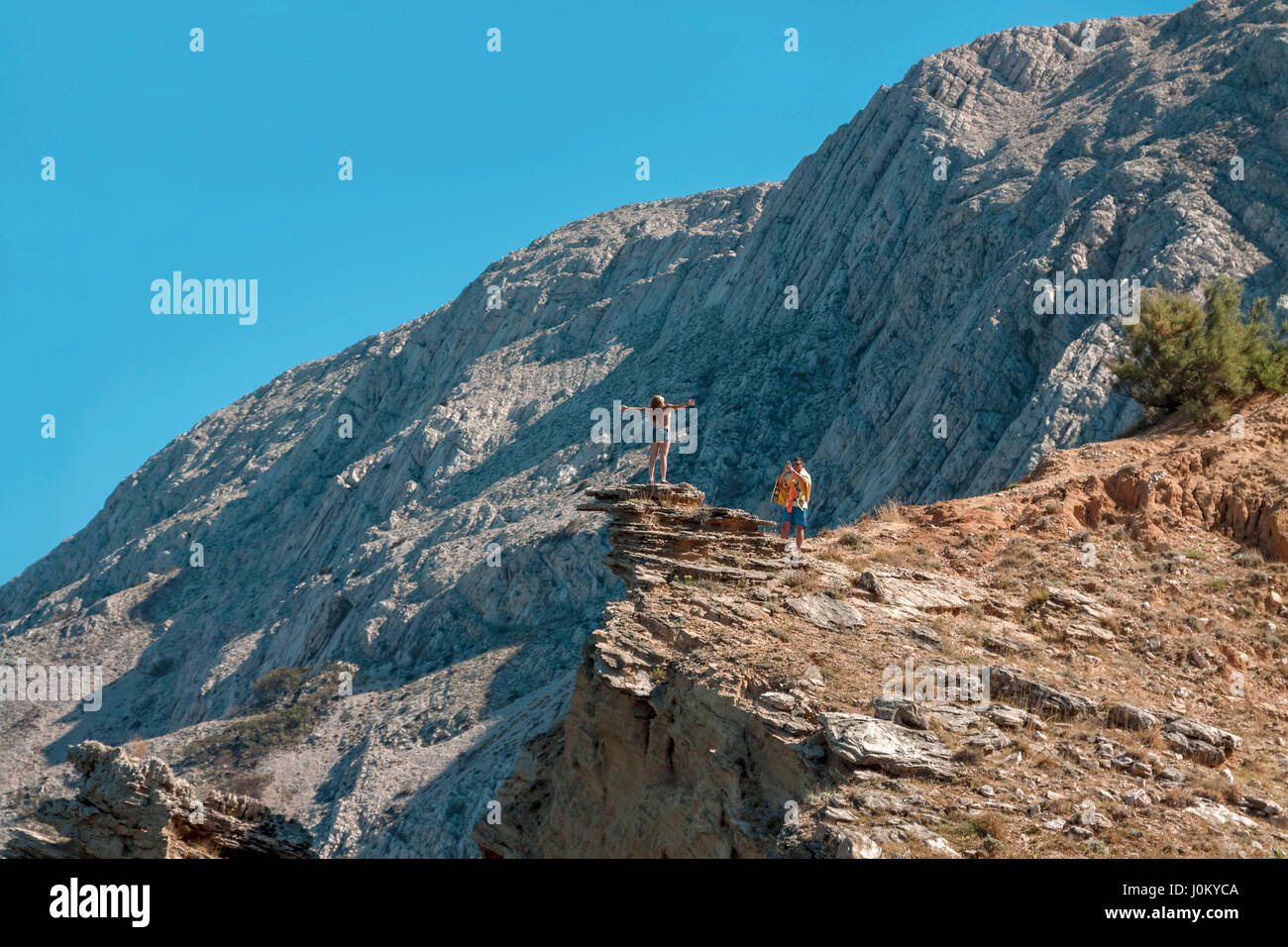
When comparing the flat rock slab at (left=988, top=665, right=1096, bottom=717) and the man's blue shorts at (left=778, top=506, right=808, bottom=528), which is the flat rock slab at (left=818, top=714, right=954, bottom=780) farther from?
the man's blue shorts at (left=778, top=506, right=808, bottom=528)

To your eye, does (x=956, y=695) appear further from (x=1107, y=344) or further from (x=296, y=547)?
(x=296, y=547)

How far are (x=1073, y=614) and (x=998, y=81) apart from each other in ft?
231

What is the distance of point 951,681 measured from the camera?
40.5ft

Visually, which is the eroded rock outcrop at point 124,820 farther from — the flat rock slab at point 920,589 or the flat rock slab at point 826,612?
the flat rock slab at point 920,589

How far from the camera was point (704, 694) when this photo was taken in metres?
12.5

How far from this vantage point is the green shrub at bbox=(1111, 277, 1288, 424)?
68.8 ft

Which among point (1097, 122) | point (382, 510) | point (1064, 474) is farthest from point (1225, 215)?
point (382, 510)

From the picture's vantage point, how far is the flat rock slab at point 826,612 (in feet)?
45.7

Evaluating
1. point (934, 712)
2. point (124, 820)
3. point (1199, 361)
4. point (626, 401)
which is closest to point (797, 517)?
point (934, 712)

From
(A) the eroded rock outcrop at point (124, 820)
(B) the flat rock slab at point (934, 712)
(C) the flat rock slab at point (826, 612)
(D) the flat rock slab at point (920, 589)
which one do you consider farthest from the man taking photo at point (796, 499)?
(A) the eroded rock outcrop at point (124, 820)

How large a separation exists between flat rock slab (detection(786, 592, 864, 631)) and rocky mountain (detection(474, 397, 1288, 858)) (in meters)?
0.04

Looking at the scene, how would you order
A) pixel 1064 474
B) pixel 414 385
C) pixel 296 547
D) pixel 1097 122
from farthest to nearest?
pixel 414 385 → pixel 296 547 → pixel 1097 122 → pixel 1064 474

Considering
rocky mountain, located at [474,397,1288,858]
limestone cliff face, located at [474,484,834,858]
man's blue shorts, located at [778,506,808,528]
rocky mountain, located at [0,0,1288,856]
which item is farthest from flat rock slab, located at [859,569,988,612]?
rocky mountain, located at [0,0,1288,856]

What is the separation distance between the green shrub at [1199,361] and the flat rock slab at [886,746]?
1232 centimetres
